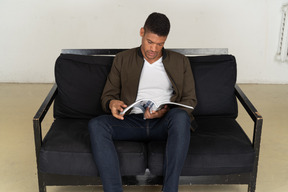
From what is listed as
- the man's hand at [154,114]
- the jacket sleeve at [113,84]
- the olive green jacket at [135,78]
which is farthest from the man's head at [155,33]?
the man's hand at [154,114]

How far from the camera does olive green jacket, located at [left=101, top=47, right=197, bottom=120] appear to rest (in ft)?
7.55

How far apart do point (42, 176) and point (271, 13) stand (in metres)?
3.46

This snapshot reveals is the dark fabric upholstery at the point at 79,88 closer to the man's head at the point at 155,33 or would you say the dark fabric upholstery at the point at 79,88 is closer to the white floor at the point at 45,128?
the man's head at the point at 155,33

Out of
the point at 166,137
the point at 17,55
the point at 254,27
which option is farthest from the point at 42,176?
the point at 254,27

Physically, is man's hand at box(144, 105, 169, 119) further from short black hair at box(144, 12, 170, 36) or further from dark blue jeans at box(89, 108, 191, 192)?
short black hair at box(144, 12, 170, 36)

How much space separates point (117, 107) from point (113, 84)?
0.23 m

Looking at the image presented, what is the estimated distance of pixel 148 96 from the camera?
2.31m

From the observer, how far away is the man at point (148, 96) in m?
1.98

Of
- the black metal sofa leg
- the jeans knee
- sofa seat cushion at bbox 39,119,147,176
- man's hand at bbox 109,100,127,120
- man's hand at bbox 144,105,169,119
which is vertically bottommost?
the black metal sofa leg

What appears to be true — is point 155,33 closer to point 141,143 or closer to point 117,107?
point 117,107

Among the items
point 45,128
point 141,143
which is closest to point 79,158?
point 141,143

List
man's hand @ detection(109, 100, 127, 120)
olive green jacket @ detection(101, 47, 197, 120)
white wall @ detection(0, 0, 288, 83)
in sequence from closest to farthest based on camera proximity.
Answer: man's hand @ detection(109, 100, 127, 120), olive green jacket @ detection(101, 47, 197, 120), white wall @ detection(0, 0, 288, 83)

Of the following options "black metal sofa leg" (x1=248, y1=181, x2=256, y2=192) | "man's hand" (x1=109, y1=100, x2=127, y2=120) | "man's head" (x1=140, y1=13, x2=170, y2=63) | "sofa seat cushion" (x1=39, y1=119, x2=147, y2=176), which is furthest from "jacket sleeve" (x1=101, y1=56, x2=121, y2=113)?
"black metal sofa leg" (x1=248, y1=181, x2=256, y2=192)

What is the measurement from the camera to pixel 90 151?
2059mm
